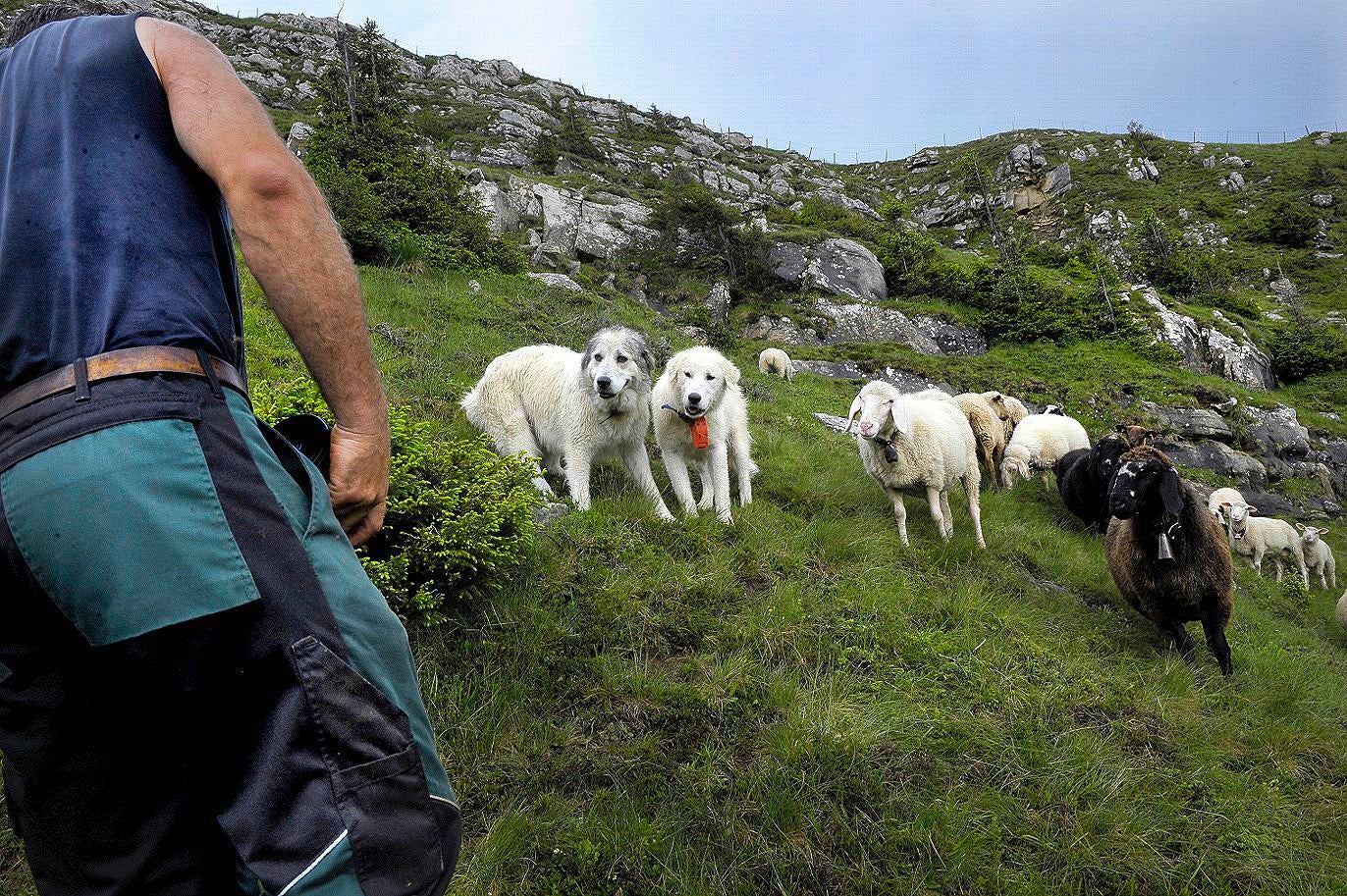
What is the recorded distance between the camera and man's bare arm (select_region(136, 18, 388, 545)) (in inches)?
51.6

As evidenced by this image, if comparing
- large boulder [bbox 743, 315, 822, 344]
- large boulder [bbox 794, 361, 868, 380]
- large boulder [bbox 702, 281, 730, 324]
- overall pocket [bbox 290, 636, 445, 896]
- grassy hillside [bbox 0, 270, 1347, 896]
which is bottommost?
grassy hillside [bbox 0, 270, 1347, 896]

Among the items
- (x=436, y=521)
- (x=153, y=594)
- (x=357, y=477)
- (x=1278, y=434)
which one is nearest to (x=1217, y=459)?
(x=1278, y=434)

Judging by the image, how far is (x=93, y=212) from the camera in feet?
4.05

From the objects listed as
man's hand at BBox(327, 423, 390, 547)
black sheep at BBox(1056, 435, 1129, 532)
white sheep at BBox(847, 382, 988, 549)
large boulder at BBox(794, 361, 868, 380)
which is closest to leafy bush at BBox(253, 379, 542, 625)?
man's hand at BBox(327, 423, 390, 547)

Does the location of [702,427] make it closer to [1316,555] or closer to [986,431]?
[986,431]

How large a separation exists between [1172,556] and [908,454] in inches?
111

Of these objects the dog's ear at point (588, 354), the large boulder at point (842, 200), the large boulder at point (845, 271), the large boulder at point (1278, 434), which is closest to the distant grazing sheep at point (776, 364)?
the large boulder at point (845, 271)

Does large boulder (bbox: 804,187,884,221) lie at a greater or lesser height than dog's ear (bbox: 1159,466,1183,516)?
greater

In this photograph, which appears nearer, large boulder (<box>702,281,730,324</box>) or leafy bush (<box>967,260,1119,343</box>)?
large boulder (<box>702,281,730,324</box>)

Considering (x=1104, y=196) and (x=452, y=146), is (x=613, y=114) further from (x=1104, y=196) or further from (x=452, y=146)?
(x=1104, y=196)

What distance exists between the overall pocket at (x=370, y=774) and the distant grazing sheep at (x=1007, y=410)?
13957mm

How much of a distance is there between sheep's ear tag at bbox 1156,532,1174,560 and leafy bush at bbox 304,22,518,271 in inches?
531

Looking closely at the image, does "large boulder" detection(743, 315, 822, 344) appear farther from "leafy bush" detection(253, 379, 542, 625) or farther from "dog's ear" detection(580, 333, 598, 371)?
"leafy bush" detection(253, 379, 542, 625)

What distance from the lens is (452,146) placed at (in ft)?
145
